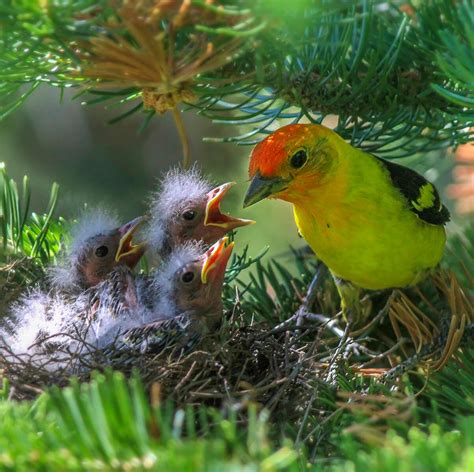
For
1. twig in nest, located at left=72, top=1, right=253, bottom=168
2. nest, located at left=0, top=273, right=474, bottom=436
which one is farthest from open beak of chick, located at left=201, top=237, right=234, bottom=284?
twig in nest, located at left=72, top=1, right=253, bottom=168

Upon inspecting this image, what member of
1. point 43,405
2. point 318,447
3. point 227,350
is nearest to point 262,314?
point 227,350

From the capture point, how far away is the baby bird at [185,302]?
7.77 feet

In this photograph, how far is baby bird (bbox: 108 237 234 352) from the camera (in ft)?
7.77

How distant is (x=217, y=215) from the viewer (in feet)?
9.71

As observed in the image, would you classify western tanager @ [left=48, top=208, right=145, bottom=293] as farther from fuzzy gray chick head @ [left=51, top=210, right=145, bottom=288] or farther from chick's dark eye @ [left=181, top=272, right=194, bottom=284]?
chick's dark eye @ [left=181, top=272, right=194, bottom=284]

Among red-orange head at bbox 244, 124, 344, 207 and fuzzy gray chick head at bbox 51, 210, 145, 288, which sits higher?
red-orange head at bbox 244, 124, 344, 207

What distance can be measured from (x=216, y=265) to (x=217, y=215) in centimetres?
46

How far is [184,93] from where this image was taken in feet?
6.29

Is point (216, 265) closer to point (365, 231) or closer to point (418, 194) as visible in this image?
point (365, 231)

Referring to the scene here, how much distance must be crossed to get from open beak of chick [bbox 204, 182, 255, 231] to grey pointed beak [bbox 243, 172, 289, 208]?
0.34 metres

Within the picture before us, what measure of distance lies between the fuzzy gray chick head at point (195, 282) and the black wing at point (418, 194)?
2.71 ft

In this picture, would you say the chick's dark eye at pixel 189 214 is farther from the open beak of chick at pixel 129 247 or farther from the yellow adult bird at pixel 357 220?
the yellow adult bird at pixel 357 220

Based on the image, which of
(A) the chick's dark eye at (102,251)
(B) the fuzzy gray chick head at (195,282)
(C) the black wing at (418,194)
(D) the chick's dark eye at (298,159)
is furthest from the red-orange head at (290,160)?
(A) the chick's dark eye at (102,251)

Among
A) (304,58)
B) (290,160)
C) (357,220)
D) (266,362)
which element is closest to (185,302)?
(266,362)
